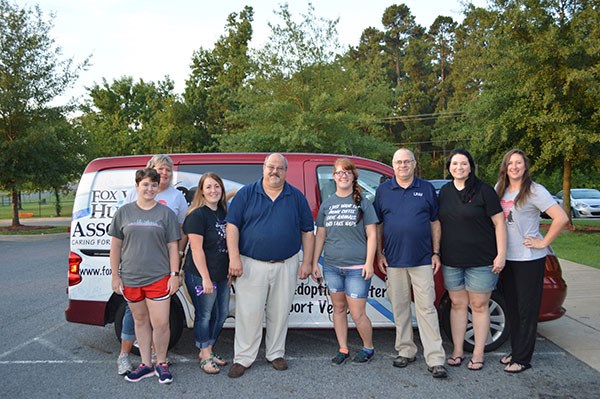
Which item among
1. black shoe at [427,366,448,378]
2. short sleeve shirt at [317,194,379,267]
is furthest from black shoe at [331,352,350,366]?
short sleeve shirt at [317,194,379,267]

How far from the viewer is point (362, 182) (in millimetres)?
4621

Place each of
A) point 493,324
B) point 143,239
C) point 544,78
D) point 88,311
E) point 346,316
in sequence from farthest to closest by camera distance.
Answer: point 544,78, point 493,324, point 88,311, point 346,316, point 143,239

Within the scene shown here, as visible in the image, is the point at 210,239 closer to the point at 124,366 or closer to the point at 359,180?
the point at 124,366

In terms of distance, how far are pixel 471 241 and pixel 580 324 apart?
8.38 ft

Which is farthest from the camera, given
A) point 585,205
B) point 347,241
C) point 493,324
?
point 585,205

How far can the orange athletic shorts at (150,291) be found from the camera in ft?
12.6

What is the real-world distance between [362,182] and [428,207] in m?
0.78

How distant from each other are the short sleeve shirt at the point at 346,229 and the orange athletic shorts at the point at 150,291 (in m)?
1.37

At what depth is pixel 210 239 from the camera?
3.99 meters

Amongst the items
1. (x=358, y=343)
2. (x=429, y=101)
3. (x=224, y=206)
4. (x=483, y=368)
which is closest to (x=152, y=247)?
(x=224, y=206)

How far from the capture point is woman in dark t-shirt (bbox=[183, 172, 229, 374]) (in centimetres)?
393

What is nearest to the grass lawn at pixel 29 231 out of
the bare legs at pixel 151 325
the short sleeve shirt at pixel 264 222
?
the bare legs at pixel 151 325

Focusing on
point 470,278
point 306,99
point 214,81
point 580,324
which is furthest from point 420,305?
point 214,81

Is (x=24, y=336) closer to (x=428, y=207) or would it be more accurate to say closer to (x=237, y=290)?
(x=237, y=290)
